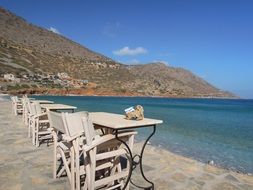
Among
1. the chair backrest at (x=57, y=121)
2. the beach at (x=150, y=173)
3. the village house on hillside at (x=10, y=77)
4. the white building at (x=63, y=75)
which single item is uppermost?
the white building at (x=63, y=75)

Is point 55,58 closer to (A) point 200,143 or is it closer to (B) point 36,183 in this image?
(A) point 200,143

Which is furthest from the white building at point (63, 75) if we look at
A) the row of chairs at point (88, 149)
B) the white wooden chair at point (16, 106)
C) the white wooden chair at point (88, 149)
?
the white wooden chair at point (88, 149)

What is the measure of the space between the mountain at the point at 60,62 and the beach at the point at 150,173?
52.6m

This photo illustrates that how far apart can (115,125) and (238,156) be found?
6.00 metres

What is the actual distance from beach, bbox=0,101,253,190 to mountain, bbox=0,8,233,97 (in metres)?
52.6

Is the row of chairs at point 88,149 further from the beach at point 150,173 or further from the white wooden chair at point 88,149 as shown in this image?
the beach at point 150,173

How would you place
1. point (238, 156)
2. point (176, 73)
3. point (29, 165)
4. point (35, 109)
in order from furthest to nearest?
point (176, 73)
point (238, 156)
point (35, 109)
point (29, 165)

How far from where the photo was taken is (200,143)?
10.0 m

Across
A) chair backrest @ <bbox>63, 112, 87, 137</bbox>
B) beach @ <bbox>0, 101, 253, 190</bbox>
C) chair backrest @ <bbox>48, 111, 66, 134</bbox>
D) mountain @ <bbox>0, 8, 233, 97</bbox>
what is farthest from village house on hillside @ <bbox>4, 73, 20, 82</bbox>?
chair backrest @ <bbox>63, 112, 87, 137</bbox>

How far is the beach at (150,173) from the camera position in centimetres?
419

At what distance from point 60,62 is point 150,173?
6564cm

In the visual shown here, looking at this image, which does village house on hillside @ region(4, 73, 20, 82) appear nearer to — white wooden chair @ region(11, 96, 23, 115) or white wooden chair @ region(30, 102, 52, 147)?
white wooden chair @ region(11, 96, 23, 115)

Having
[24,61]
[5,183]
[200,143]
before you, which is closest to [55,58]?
[24,61]

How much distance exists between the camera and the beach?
13.7 ft
